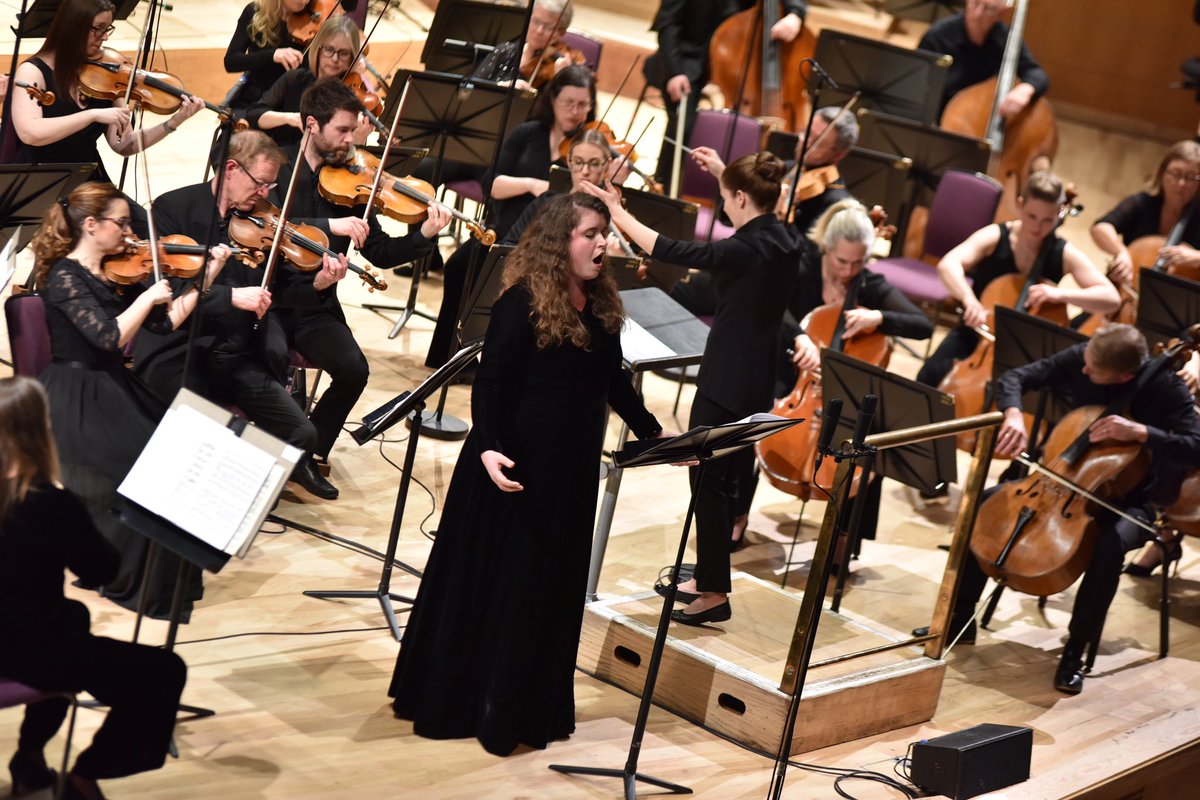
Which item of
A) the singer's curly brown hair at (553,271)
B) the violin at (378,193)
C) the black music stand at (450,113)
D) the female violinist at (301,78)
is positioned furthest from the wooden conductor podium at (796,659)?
the female violinist at (301,78)

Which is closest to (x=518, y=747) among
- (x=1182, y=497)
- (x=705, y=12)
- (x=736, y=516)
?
(x=736, y=516)

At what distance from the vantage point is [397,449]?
502 cm

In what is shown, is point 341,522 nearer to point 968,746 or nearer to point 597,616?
point 597,616

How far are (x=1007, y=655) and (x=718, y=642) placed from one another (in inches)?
49.7

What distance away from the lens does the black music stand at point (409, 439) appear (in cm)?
343

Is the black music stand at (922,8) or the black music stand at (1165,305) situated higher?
the black music stand at (922,8)

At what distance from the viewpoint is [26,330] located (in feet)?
12.0

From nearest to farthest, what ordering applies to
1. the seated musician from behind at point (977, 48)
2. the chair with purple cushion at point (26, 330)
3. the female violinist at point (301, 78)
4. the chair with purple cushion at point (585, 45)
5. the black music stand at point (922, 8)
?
the chair with purple cushion at point (26, 330) → the female violinist at point (301, 78) → the chair with purple cushion at point (585, 45) → the seated musician from behind at point (977, 48) → the black music stand at point (922, 8)

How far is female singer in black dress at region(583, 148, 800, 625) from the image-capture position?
13.3 ft

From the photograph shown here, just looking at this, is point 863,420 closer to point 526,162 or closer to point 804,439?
point 804,439

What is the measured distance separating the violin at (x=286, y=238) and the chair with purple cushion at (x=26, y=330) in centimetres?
59

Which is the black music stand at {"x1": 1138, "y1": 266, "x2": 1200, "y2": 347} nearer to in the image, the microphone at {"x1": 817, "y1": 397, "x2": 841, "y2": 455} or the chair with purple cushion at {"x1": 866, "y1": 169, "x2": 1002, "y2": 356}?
the chair with purple cushion at {"x1": 866, "y1": 169, "x2": 1002, "y2": 356}

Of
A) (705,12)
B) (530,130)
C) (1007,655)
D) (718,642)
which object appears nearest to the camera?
(718,642)

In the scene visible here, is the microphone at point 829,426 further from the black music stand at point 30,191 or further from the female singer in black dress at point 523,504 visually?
the black music stand at point 30,191
